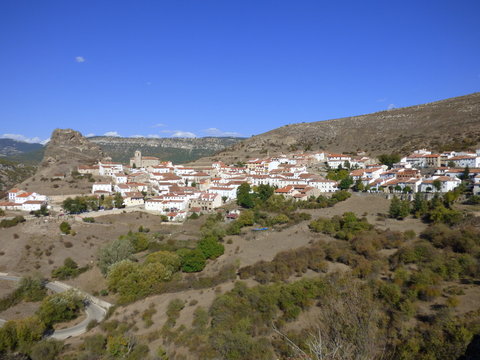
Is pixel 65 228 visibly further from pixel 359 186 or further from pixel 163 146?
pixel 163 146

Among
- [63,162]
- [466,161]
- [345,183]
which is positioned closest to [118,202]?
[63,162]

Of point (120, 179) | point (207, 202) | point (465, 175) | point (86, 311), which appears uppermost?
point (120, 179)

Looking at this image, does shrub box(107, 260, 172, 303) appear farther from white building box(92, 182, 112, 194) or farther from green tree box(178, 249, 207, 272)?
white building box(92, 182, 112, 194)

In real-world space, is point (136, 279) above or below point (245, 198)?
below

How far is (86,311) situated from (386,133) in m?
68.2

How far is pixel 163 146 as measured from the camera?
6088 inches

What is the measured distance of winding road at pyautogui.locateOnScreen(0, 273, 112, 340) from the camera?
2020 centimetres

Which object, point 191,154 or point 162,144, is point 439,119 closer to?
point 191,154

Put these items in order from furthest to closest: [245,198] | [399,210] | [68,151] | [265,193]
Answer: [68,151]
[265,193]
[245,198]
[399,210]

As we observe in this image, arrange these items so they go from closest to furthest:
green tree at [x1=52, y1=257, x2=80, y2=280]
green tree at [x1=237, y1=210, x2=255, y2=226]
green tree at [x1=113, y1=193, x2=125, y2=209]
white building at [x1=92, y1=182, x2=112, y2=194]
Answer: green tree at [x1=52, y1=257, x2=80, y2=280]
green tree at [x1=237, y1=210, x2=255, y2=226]
green tree at [x1=113, y1=193, x2=125, y2=209]
white building at [x1=92, y1=182, x2=112, y2=194]

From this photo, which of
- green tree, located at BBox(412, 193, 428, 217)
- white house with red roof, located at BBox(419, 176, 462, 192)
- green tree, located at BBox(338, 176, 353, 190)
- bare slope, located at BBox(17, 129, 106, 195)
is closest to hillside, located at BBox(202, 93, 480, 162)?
white house with red roof, located at BBox(419, 176, 462, 192)

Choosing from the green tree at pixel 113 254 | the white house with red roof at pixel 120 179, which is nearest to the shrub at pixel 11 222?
the green tree at pixel 113 254

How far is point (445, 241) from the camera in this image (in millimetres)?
22141

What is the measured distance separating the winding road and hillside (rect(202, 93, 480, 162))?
160ft
